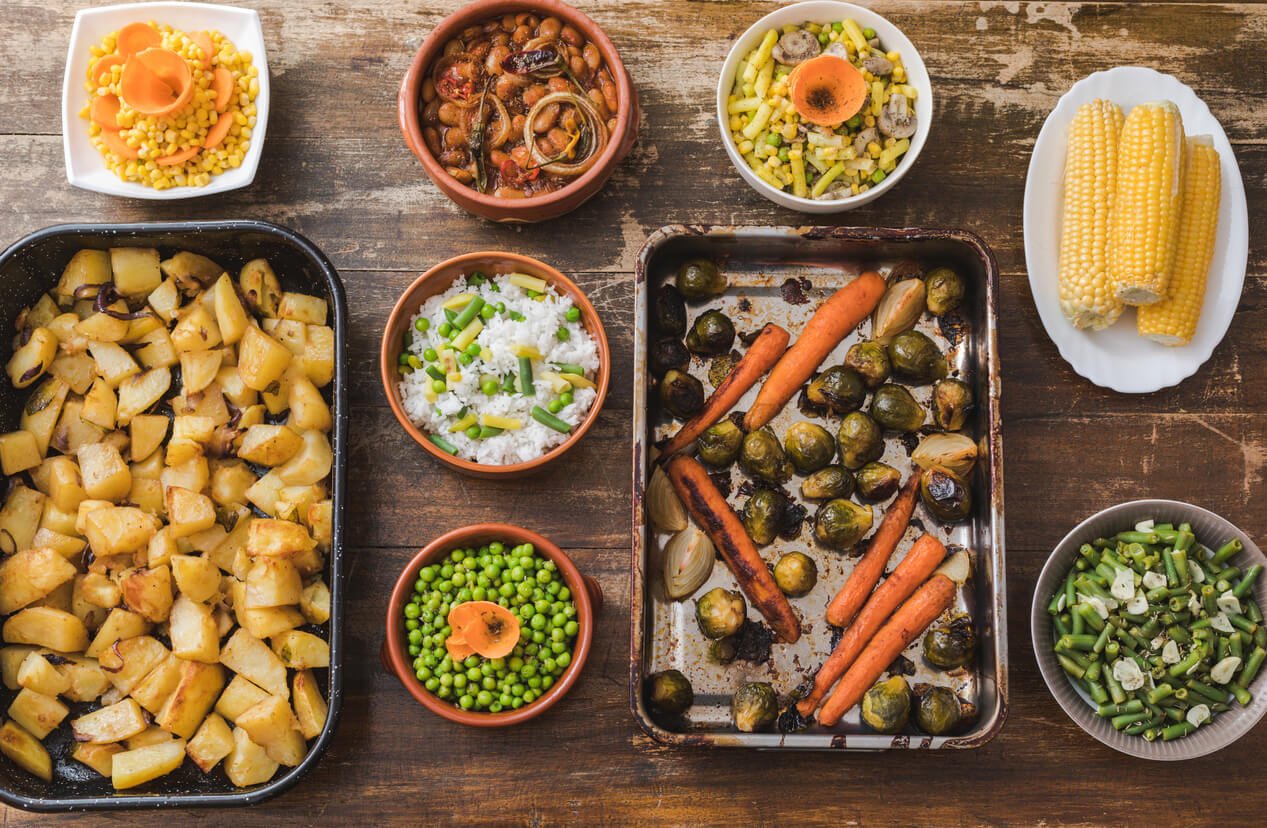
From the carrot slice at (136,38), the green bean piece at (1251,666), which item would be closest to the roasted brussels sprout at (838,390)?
the green bean piece at (1251,666)

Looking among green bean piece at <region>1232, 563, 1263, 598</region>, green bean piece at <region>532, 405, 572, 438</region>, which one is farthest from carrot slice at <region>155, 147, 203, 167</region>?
green bean piece at <region>1232, 563, 1263, 598</region>

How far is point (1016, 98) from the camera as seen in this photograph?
3.30 meters

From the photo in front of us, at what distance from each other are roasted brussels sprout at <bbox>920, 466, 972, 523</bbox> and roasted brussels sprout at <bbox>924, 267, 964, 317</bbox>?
20.7 inches

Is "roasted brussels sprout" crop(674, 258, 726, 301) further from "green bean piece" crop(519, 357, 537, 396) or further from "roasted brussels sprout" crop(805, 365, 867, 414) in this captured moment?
"green bean piece" crop(519, 357, 537, 396)

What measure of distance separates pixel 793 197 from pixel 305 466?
1.74 meters

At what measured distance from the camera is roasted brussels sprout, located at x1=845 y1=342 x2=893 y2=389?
9.75ft

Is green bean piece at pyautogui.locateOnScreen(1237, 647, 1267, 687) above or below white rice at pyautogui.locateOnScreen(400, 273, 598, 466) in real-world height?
below

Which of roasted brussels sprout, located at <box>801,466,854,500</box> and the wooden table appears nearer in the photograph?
roasted brussels sprout, located at <box>801,466,854,500</box>

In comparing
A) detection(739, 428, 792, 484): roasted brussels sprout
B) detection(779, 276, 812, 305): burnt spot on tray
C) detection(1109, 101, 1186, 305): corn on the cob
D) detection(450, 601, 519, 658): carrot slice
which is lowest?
detection(450, 601, 519, 658): carrot slice

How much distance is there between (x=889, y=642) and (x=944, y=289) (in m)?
1.12

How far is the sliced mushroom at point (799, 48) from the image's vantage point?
3027mm

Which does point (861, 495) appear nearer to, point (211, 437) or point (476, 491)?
point (476, 491)

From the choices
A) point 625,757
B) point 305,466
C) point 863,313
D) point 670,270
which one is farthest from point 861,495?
point 305,466

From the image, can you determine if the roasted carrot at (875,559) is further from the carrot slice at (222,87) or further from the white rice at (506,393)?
the carrot slice at (222,87)
